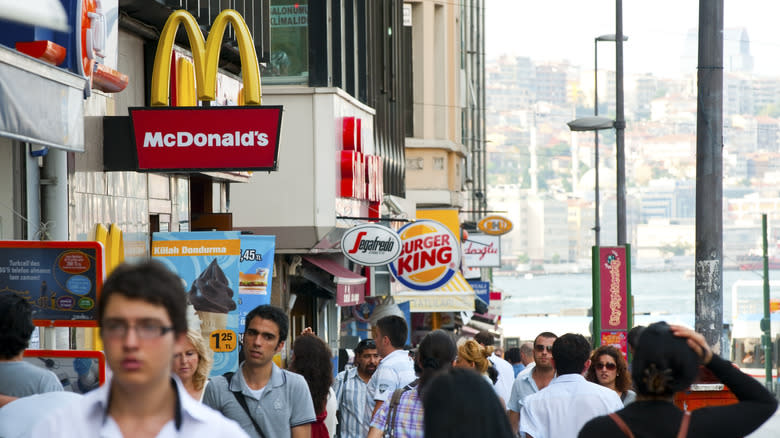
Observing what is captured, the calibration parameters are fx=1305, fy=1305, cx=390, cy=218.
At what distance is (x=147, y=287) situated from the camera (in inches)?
128

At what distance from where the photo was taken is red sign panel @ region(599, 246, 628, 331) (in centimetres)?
1875

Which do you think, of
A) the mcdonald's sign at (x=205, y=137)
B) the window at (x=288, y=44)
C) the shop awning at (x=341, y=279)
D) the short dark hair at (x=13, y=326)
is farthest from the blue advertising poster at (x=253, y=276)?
the shop awning at (x=341, y=279)

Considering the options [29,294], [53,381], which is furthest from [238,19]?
[53,381]

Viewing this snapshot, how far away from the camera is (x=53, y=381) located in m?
5.29

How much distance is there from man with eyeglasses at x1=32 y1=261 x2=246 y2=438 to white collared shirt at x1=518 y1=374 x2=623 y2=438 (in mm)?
3614

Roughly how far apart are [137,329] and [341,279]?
18803 millimetres

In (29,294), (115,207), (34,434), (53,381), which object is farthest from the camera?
(115,207)

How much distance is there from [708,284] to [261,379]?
525 cm

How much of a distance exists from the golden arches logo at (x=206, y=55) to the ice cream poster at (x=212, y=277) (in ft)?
4.83

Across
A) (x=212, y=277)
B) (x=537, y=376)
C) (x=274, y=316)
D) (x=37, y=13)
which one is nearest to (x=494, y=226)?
(x=212, y=277)

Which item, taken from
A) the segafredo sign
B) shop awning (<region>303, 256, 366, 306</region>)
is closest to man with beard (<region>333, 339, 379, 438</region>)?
the segafredo sign

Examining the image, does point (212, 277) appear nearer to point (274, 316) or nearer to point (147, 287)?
point (274, 316)

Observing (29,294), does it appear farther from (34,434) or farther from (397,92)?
(397,92)

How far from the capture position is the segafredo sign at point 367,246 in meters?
20.0
